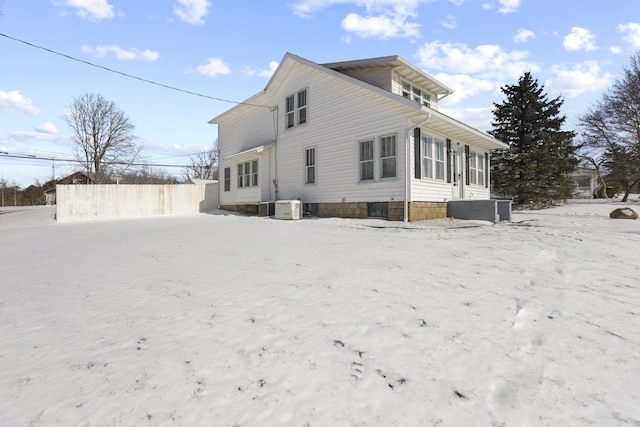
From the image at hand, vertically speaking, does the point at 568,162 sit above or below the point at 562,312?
above

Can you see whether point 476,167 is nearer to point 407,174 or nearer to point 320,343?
point 407,174

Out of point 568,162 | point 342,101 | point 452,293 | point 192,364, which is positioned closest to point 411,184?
point 342,101

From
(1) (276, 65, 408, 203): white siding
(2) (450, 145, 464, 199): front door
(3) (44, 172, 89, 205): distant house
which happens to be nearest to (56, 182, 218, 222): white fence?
(1) (276, 65, 408, 203): white siding

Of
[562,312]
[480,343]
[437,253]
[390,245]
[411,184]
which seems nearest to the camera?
[480,343]

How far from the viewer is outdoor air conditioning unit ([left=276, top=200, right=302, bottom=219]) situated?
13.0 m

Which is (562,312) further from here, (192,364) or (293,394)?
(192,364)

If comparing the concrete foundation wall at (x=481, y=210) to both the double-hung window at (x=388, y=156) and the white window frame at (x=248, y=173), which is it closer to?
the double-hung window at (x=388, y=156)

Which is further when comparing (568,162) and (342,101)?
(568,162)

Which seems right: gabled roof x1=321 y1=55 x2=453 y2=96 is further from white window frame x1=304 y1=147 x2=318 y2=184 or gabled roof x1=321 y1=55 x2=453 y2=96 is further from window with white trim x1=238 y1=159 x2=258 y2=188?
window with white trim x1=238 y1=159 x2=258 y2=188

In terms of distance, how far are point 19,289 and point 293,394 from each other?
13.0 feet

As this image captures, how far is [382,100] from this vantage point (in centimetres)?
1137

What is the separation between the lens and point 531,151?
20.8 meters

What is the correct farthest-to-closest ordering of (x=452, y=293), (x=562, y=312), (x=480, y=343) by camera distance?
(x=452, y=293), (x=562, y=312), (x=480, y=343)

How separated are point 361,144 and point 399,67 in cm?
338
